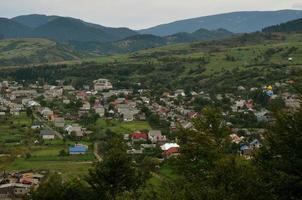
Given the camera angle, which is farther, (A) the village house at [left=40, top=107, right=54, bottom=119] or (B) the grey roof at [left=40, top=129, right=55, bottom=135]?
(A) the village house at [left=40, top=107, right=54, bottom=119]

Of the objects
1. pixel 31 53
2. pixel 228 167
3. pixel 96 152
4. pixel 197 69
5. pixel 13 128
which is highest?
pixel 228 167

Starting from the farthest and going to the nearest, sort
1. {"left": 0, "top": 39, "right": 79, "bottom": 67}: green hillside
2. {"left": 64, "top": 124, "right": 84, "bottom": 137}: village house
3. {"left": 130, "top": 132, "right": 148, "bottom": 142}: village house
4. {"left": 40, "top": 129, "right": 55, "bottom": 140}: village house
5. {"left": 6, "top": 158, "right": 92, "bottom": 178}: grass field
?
{"left": 0, "top": 39, "right": 79, "bottom": 67}: green hillside → {"left": 64, "top": 124, "right": 84, "bottom": 137}: village house → {"left": 40, "top": 129, "right": 55, "bottom": 140}: village house → {"left": 130, "top": 132, "right": 148, "bottom": 142}: village house → {"left": 6, "top": 158, "right": 92, "bottom": 178}: grass field

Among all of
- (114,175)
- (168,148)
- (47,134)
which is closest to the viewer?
(114,175)

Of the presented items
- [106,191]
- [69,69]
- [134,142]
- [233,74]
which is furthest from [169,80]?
[106,191]

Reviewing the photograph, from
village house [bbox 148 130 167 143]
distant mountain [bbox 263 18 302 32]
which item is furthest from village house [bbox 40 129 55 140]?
distant mountain [bbox 263 18 302 32]

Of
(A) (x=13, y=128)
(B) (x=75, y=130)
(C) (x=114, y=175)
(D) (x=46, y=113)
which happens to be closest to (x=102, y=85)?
(D) (x=46, y=113)

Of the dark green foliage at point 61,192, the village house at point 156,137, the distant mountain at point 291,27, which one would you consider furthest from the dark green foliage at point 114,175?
the distant mountain at point 291,27

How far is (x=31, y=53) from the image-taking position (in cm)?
13812

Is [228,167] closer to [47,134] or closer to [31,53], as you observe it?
[47,134]

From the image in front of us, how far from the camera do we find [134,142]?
1601 inches

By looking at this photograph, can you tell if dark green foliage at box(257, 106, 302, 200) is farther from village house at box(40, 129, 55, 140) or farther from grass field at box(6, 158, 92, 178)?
village house at box(40, 129, 55, 140)

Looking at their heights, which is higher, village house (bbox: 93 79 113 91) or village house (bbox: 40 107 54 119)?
village house (bbox: 40 107 54 119)

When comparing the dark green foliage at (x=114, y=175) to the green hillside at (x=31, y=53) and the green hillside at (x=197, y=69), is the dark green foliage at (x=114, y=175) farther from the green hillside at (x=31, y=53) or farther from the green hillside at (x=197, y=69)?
the green hillside at (x=31, y=53)

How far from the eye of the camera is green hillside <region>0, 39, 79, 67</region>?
419ft
